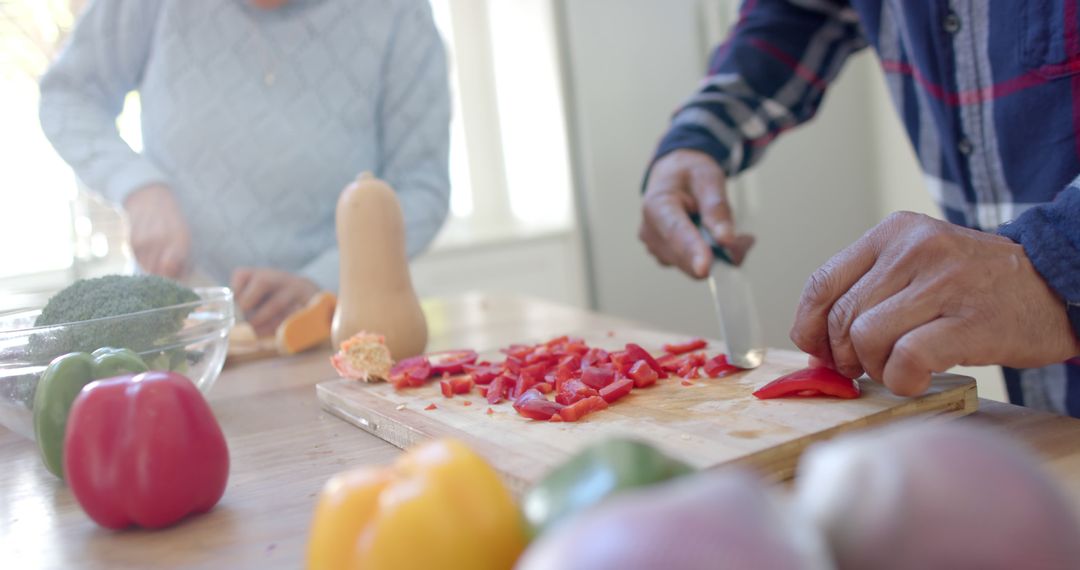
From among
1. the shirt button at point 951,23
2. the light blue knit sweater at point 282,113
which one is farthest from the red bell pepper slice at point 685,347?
the light blue knit sweater at point 282,113

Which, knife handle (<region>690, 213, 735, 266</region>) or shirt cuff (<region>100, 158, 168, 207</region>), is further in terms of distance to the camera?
shirt cuff (<region>100, 158, 168, 207</region>)

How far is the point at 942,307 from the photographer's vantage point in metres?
0.87

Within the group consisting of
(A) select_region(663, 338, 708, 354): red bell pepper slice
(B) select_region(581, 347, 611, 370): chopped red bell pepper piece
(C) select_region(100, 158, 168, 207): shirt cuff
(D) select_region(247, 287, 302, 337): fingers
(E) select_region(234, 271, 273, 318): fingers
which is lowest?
(A) select_region(663, 338, 708, 354): red bell pepper slice

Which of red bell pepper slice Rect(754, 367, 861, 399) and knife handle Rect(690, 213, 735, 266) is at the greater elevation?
knife handle Rect(690, 213, 735, 266)

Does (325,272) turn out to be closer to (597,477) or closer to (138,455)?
(138,455)

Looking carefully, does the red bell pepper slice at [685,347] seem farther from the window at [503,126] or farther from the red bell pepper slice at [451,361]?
the window at [503,126]

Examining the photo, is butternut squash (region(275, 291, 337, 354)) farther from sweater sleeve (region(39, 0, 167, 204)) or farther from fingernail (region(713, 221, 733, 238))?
fingernail (region(713, 221, 733, 238))

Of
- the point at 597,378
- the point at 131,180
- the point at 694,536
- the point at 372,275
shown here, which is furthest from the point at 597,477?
the point at 131,180

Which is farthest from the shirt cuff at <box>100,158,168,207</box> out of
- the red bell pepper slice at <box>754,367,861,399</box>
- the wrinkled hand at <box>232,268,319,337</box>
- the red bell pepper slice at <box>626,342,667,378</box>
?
the red bell pepper slice at <box>754,367,861,399</box>

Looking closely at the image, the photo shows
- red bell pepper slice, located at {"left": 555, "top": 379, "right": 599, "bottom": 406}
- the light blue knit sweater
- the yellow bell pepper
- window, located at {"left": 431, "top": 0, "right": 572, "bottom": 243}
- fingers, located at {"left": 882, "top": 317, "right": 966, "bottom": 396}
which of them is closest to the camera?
the yellow bell pepper

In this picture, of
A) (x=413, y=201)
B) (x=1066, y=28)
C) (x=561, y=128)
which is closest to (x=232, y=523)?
(x=1066, y=28)

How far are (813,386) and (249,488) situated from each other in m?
0.56

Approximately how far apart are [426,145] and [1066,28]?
1475mm

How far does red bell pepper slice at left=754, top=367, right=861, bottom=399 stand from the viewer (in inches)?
37.1
